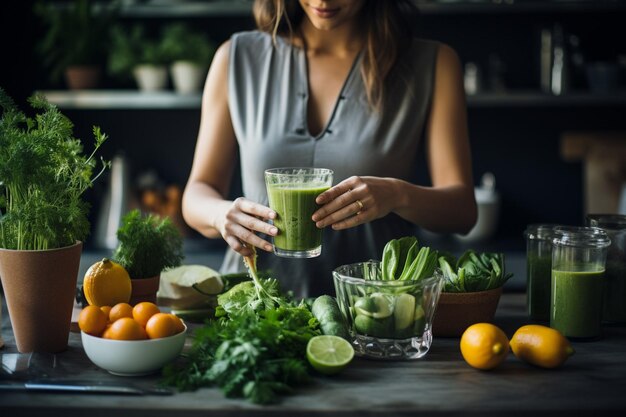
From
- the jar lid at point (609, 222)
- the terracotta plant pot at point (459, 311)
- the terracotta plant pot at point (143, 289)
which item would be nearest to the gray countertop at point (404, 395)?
the terracotta plant pot at point (459, 311)

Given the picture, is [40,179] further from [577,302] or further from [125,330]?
[577,302]

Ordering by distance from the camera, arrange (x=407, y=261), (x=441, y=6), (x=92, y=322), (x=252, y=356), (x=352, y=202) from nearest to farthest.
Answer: (x=252, y=356) < (x=92, y=322) < (x=407, y=261) < (x=352, y=202) < (x=441, y=6)

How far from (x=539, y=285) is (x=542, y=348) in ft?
1.18

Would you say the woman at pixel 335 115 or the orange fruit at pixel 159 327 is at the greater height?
the woman at pixel 335 115

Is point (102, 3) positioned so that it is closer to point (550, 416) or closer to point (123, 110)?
point (123, 110)

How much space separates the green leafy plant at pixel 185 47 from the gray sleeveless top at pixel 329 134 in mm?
1434

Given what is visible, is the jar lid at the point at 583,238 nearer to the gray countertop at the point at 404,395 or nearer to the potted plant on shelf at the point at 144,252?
the gray countertop at the point at 404,395

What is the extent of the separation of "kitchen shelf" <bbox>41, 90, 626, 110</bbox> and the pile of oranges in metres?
2.46

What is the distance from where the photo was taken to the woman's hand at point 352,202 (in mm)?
1844

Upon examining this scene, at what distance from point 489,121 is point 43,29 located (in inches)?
99.2

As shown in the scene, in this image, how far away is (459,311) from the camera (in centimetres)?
188

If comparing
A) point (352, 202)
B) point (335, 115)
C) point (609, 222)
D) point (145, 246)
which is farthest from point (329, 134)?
point (609, 222)

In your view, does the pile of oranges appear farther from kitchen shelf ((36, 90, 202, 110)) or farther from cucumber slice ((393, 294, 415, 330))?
kitchen shelf ((36, 90, 202, 110))

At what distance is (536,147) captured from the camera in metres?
4.41
